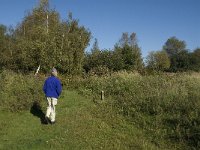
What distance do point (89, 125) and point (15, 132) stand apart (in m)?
2.63

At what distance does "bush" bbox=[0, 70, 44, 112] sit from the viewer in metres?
15.8

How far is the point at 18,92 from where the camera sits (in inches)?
688

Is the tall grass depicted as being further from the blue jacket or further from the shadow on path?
the shadow on path

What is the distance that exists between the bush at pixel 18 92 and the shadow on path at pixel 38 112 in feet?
0.61

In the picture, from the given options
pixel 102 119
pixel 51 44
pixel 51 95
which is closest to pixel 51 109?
pixel 51 95

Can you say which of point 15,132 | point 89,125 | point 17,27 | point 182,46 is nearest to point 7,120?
point 15,132

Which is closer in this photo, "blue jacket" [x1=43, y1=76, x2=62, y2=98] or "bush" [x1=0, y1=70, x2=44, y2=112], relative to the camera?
"blue jacket" [x1=43, y1=76, x2=62, y2=98]

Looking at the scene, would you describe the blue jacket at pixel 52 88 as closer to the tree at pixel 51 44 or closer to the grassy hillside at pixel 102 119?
the grassy hillside at pixel 102 119

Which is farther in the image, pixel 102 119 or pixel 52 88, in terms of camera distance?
pixel 102 119

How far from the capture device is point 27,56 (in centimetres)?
2655

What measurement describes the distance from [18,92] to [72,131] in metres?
5.84

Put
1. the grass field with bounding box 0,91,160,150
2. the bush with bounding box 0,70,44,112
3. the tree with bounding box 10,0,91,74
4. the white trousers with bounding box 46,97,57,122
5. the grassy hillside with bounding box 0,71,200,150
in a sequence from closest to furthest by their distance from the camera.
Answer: the grass field with bounding box 0,91,160,150, the grassy hillside with bounding box 0,71,200,150, the white trousers with bounding box 46,97,57,122, the bush with bounding box 0,70,44,112, the tree with bounding box 10,0,91,74

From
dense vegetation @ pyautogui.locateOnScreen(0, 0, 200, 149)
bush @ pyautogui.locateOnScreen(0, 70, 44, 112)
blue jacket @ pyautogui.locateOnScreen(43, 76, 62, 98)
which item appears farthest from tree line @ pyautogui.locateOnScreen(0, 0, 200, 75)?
blue jacket @ pyautogui.locateOnScreen(43, 76, 62, 98)

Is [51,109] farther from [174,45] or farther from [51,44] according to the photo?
[174,45]
